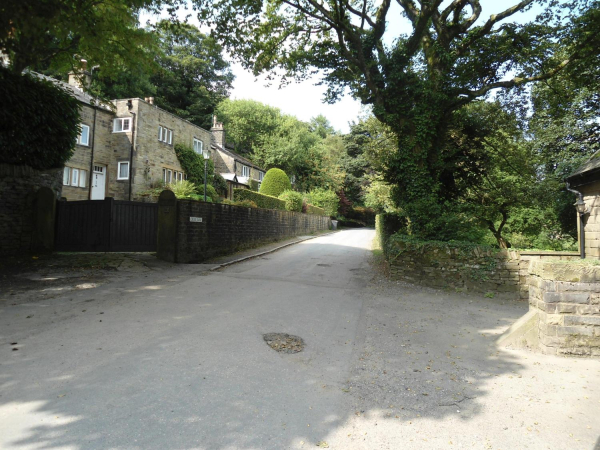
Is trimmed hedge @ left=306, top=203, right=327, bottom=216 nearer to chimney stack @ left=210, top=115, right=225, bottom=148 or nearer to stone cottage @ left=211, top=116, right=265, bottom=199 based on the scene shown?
stone cottage @ left=211, top=116, right=265, bottom=199

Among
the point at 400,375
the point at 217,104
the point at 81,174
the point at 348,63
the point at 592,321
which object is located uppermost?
the point at 217,104

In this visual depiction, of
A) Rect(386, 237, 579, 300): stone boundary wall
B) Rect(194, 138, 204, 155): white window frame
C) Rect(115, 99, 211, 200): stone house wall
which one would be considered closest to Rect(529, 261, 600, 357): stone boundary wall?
Rect(386, 237, 579, 300): stone boundary wall

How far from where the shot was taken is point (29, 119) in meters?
10.5

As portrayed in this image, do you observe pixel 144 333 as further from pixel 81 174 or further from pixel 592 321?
pixel 81 174

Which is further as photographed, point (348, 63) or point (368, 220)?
point (368, 220)

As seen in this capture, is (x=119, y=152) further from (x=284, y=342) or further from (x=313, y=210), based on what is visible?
(x=284, y=342)

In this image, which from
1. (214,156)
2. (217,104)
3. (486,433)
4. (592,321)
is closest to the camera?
(486,433)

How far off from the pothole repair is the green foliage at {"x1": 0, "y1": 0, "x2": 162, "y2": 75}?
8.32 meters

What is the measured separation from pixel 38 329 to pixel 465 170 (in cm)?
1482

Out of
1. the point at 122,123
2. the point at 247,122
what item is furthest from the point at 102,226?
the point at 247,122

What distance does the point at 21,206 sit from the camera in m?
11.0

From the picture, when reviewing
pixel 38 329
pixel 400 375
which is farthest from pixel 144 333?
pixel 400 375

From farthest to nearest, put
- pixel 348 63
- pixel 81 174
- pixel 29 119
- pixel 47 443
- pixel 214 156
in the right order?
pixel 214 156
pixel 81 174
pixel 348 63
pixel 29 119
pixel 47 443

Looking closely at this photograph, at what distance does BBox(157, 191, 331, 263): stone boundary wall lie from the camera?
1184 cm
